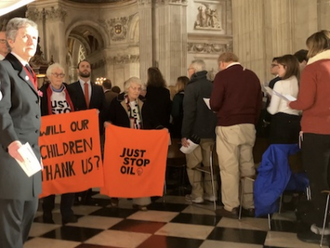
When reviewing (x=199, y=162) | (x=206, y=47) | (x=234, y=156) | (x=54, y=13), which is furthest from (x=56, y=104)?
(x=54, y=13)

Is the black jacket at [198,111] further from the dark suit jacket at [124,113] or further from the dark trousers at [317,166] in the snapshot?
the dark trousers at [317,166]

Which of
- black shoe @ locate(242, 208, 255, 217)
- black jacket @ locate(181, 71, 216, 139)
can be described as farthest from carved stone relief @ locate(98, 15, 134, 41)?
black shoe @ locate(242, 208, 255, 217)

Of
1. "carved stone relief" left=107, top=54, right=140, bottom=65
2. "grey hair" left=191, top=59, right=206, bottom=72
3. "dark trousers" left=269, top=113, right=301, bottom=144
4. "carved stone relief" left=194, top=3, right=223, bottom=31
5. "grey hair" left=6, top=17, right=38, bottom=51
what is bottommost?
"dark trousers" left=269, top=113, right=301, bottom=144

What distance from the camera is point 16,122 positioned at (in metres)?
2.62

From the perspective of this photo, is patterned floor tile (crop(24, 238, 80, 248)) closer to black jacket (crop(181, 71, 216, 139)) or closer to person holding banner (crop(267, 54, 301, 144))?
black jacket (crop(181, 71, 216, 139))

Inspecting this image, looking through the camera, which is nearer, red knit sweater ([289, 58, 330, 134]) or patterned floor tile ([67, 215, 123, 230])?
red knit sweater ([289, 58, 330, 134])

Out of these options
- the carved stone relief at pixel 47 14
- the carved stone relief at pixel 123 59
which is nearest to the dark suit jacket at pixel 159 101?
the carved stone relief at pixel 47 14

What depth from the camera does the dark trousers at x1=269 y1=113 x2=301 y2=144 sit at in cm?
464

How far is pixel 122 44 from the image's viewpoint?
2238cm

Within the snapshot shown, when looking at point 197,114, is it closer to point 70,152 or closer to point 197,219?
point 197,219

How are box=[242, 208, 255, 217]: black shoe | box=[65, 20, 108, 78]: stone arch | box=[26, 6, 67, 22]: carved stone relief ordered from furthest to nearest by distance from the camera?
1. box=[65, 20, 108, 78]: stone arch
2. box=[26, 6, 67, 22]: carved stone relief
3. box=[242, 208, 255, 217]: black shoe

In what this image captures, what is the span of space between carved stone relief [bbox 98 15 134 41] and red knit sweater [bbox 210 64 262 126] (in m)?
17.8

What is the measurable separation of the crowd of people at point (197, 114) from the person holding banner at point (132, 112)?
0.01m

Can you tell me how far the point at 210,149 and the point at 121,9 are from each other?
59.5ft
